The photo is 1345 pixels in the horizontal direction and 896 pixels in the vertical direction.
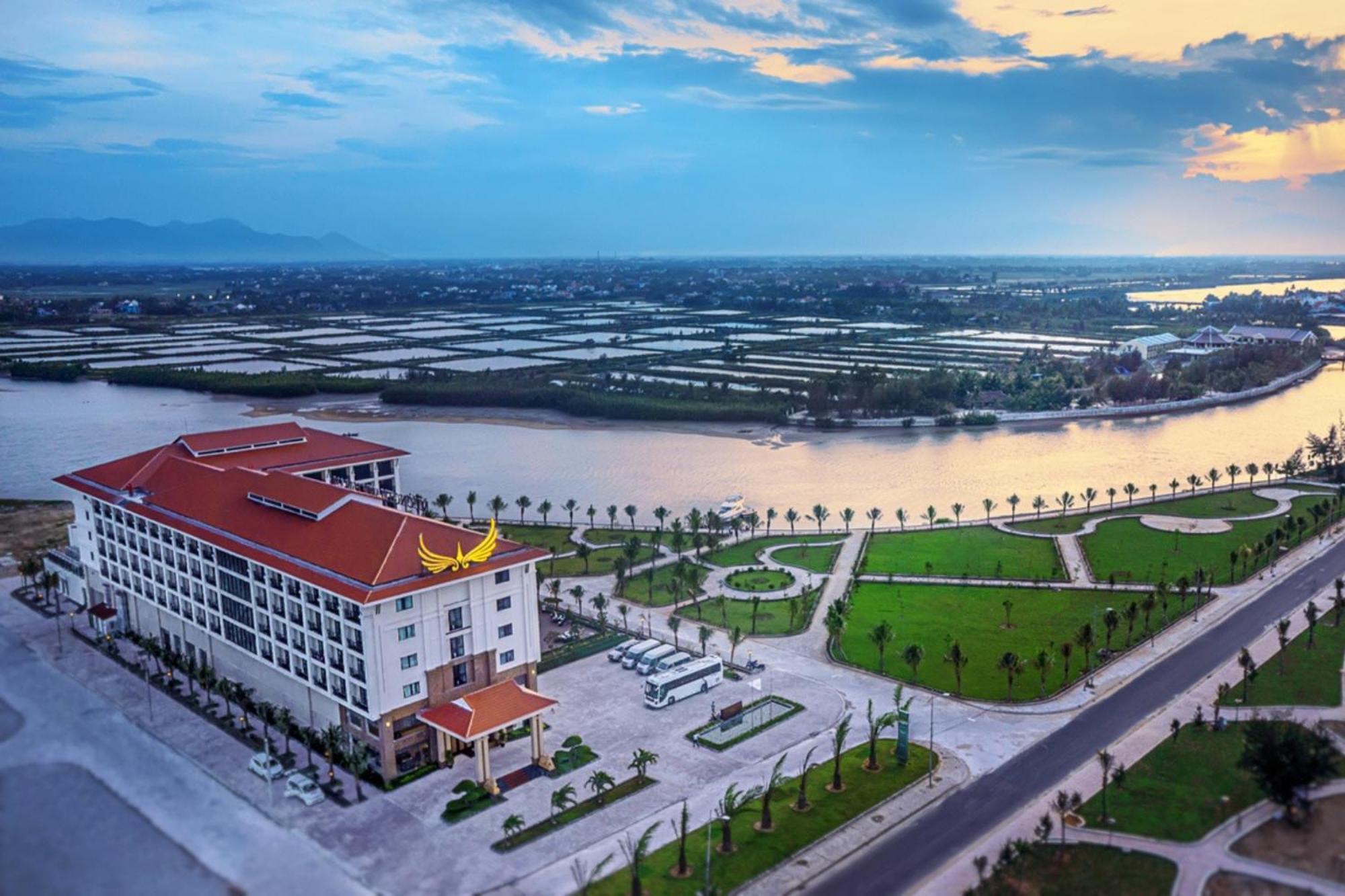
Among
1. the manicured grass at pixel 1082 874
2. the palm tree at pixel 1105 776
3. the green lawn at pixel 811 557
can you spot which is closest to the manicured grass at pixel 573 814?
the manicured grass at pixel 1082 874

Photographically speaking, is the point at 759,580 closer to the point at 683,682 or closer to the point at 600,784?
the point at 683,682

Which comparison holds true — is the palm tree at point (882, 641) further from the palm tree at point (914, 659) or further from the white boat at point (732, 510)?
the white boat at point (732, 510)

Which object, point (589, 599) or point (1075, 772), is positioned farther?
point (589, 599)

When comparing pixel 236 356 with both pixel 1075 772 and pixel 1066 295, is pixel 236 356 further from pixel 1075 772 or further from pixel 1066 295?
pixel 1066 295

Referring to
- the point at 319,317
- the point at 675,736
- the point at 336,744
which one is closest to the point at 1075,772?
the point at 675,736

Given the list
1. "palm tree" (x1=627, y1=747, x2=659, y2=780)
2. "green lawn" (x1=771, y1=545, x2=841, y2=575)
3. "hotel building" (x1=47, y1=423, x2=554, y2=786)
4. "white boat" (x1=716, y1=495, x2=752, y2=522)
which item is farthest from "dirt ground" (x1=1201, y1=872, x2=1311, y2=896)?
"white boat" (x1=716, y1=495, x2=752, y2=522)

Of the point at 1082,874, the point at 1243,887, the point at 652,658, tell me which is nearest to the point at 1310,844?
the point at 1243,887

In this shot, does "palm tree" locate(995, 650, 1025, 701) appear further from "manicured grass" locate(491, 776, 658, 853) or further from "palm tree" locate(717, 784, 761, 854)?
"manicured grass" locate(491, 776, 658, 853)
